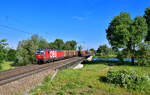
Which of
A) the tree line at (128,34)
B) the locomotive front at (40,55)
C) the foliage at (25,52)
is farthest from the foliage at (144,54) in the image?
the foliage at (25,52)

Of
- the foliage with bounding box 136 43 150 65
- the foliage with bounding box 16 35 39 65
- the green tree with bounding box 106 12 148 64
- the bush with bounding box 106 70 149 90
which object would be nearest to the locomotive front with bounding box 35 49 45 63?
the foliage with bounding box 16 35 39 65

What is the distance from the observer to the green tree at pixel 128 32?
86.9ft

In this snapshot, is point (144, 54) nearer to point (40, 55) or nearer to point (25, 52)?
point (40, 55)

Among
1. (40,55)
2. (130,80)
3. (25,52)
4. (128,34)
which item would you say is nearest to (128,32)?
(128,34)

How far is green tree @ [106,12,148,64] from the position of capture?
26.5m

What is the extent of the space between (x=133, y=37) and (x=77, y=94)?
74.4ft

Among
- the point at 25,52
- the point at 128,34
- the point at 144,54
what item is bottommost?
the point at 144,54

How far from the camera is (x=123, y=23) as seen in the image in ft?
92.7

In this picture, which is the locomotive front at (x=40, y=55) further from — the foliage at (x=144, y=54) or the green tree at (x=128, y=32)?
the foliage at (x=144, y=54)

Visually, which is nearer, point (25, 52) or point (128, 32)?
point (128, 32)

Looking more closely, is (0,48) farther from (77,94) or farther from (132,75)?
(132,75)

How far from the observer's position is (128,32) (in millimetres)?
26484

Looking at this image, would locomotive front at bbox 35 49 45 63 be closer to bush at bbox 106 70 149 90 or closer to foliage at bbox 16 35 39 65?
foliage at bbox 16 35 39 65

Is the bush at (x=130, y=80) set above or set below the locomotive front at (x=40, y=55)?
below
